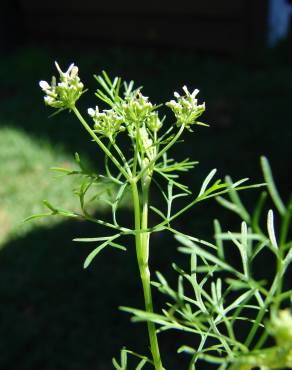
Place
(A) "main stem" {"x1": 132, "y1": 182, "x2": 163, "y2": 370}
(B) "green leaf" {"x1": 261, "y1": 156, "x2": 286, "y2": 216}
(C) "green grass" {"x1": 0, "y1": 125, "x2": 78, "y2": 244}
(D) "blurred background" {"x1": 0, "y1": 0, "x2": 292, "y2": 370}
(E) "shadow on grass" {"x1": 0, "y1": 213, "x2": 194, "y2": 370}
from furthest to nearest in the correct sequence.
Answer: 1. (C) "green grass" {"x1": 0, "y1": 125, "x2": 78, "y2": 244}
2. (D) "blurred background" {"x1": 0, "y1": 0, "x2": 292, "y2": 370}
3. (E) "shadow on grass" {"x1": 0, "y1": 213, "x2": 194, "y2": 370}
4. (A) "main stem" {"x1": 132, "y1": 182, "x2": 163, "y2": 370}
5. (B) "green leaf" {"x1": 261, "y1": 156, "x2": 286, "y2": 216}

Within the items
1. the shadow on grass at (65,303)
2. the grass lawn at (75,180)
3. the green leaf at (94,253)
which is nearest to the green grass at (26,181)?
the grass lawn at (75,180)

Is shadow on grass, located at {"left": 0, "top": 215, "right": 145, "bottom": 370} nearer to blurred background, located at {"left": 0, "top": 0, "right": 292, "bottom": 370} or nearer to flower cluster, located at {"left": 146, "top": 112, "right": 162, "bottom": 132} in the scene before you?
blurred background, located at {"left": 0, "top": 0, "right": 292, "bottom": 370}

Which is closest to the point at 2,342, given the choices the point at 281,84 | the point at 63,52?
the point at 281,84

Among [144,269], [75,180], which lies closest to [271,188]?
[144,269]

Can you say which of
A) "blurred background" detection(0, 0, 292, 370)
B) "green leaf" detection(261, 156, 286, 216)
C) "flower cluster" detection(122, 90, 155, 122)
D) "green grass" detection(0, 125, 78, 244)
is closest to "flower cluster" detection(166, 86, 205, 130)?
"flower cluster" detection(122, 90, 155, 122)

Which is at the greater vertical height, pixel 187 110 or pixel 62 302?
pixel 187 110

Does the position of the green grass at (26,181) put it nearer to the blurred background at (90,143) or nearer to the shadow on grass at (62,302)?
the blurred background at (90,143)

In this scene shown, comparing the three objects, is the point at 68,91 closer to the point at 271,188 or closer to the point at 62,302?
the point at 271,188
